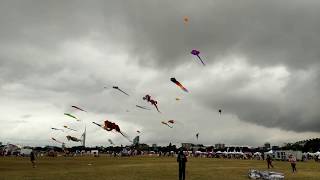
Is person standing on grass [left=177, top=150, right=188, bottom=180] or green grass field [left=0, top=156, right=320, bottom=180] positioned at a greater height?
person standing on grass [left=177, top=150, right=188, bottom=180]

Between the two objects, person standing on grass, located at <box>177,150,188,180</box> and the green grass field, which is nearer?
person standing on grass, located at <box>177,150,188,180</box>

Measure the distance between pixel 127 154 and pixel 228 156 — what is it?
32.3 m

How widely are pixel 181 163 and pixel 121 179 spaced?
563cm

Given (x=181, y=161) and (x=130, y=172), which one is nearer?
(x=181, y=161)

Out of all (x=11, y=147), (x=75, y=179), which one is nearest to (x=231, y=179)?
(x=75, y=179)

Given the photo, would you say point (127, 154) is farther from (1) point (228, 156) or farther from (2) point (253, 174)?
(2) point (253, 174)

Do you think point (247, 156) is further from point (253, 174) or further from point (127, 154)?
point (253, 174)

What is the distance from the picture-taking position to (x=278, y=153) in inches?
4267

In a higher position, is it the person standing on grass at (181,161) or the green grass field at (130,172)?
the person standing on grass at (181,161)

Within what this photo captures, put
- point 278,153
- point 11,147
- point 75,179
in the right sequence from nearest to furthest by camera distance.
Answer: point 75,179 < point 278,153 < point 11,147

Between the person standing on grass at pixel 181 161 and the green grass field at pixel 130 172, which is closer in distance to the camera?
the person standing on grass at pixel 181 161

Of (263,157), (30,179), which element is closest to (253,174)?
(30,179)

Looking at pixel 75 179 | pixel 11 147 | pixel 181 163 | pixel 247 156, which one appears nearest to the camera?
pixel 181 163

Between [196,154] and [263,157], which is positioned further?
[196,154]
